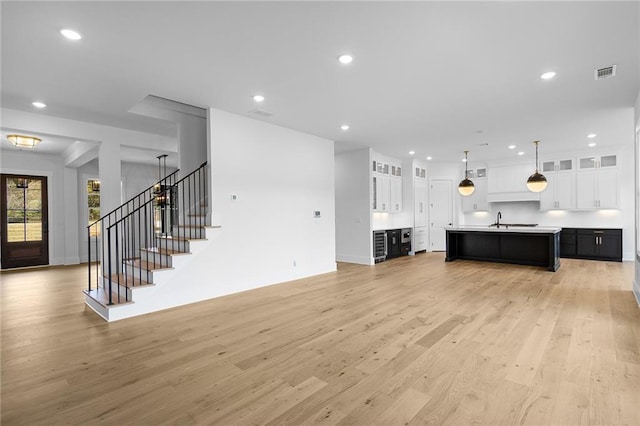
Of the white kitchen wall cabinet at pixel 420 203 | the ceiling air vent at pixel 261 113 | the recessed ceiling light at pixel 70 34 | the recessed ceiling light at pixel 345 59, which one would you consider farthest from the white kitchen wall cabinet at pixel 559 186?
the recessed ceiling light at pixel 70 34

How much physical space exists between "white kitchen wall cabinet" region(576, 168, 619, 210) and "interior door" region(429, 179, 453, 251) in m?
3.48

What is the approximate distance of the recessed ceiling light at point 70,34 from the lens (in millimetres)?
2924

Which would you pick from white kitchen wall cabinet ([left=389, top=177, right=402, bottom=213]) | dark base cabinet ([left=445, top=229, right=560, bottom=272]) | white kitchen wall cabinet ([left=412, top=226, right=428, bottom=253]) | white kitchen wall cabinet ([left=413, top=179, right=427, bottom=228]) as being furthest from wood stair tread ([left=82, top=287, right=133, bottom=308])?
white kitchen wall cabinet ([left=413, top=179, right=427, bottom=228])

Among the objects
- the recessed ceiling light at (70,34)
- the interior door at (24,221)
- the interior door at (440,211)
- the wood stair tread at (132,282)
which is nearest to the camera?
the recessed ceiling light at (70,34)

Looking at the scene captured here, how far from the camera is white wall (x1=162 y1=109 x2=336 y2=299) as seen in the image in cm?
523

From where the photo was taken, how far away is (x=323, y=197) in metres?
7.22

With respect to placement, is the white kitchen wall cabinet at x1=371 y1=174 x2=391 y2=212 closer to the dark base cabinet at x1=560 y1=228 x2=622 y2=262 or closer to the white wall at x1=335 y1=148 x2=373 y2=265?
the white wall at x1=335 y1=148 x2=373 y2=265

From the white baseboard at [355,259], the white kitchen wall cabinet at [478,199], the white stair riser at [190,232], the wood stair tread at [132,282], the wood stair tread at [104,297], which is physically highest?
the white kitchen wall cabinet at [478,199]

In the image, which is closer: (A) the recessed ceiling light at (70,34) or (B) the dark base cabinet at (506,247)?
(A) the recessed ceiling light at (70,34)

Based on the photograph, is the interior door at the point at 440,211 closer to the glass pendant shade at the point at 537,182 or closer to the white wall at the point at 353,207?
the glass pendant shade at the point at 537,182

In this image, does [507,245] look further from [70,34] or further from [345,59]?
[70,34]

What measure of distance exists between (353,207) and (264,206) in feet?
10.5

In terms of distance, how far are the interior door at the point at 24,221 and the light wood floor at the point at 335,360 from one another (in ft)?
13.8

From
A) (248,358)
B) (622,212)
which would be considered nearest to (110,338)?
(248,358)
